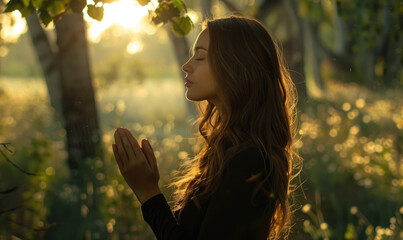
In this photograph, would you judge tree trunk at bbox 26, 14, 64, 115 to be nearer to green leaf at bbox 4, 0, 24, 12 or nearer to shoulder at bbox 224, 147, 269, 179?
green leaf at bbox 4, 0, 24, 12

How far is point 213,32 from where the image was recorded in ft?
6.83

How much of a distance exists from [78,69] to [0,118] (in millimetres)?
5643

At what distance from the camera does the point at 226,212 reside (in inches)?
66.6

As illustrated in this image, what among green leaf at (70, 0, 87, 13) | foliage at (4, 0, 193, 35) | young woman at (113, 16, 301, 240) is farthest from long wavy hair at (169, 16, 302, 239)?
green leaf at (70, 0, 87, 13)

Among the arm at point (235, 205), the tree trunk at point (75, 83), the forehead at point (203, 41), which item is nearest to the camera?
the arm at point (235, 205)

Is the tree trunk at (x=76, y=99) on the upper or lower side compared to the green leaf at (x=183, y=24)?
lower

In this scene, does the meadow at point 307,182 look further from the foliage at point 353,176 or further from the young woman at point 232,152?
the young woman at point 232,152

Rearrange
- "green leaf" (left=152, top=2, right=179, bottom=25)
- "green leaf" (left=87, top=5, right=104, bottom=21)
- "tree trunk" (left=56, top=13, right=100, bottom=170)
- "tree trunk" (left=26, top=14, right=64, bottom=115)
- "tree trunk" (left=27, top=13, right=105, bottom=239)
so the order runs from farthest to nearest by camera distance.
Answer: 1. "tree trunk" (left=26, top=14, right=64, bottom=115)
2. "tree trunk" (left=56, top=13, right=100, bottom=170)
3. "tree trunk" (left=27, top=13, right=105, bottom=239)
4. "green leaf" (left=152, top=2, right=179, bottom=25)
5. "green leaf" (left=87, top=5, right=104, bottom=21)

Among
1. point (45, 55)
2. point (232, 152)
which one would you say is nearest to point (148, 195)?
point (232, 152)

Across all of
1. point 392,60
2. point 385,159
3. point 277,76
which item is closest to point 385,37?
point 392,60

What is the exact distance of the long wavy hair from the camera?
6.26ft

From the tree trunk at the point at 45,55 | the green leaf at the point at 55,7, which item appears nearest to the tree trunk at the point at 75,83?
the tree trunk at the point at 45,55

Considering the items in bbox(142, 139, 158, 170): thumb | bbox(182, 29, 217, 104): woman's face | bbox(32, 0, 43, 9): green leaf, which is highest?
bbox(32, 0, 43, 9): green leaf

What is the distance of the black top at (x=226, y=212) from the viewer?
1.69 meters
